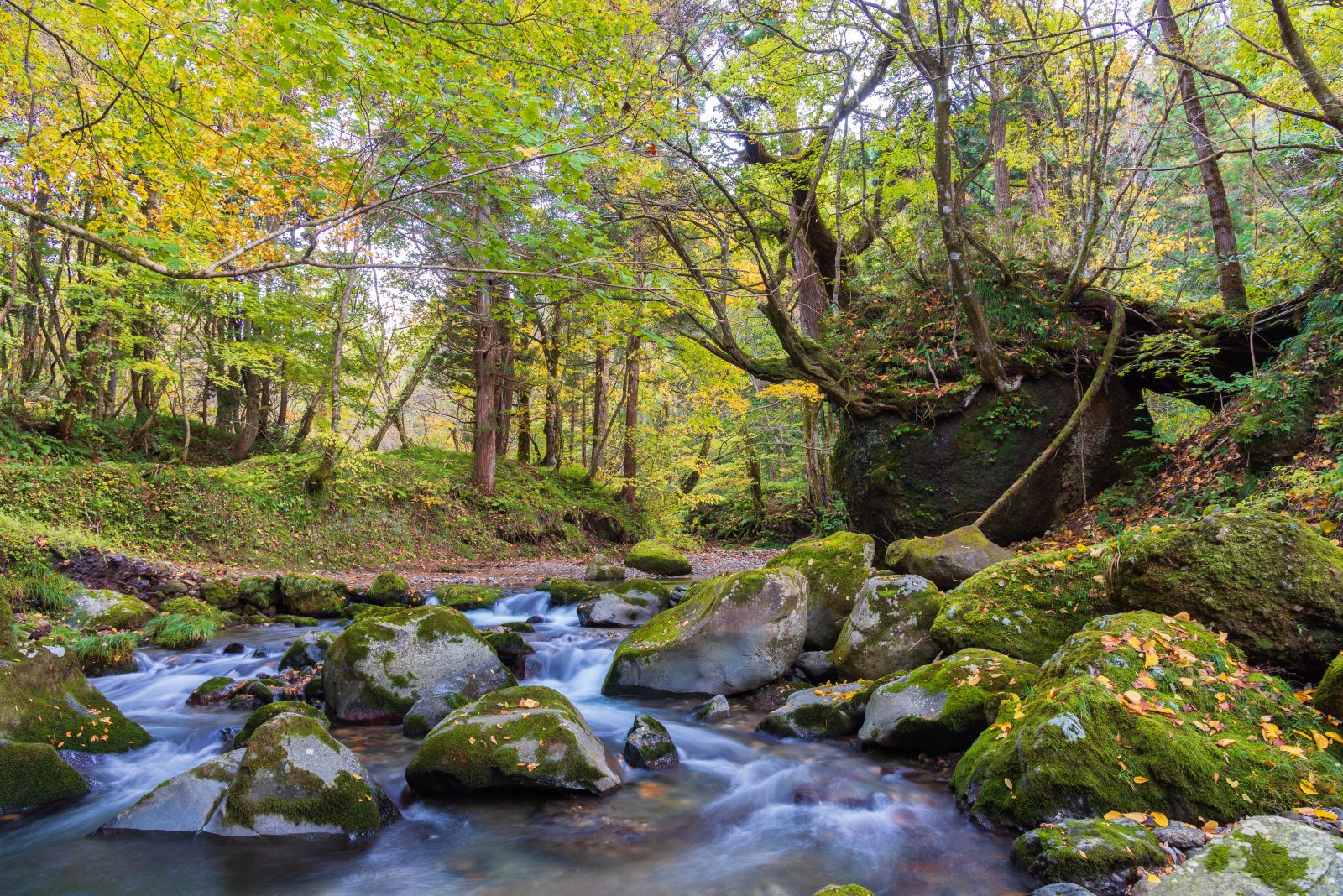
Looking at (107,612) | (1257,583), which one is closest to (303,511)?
(107,612)

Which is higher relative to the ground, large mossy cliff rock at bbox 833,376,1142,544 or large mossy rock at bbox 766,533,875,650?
large mossy cliff rock at bbox 833,376,1142,544

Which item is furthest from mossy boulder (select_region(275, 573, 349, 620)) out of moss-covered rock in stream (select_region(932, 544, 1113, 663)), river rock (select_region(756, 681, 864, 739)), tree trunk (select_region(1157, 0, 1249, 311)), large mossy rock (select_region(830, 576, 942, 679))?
tree trunk (select_region(1157, 0, 1249, 311))

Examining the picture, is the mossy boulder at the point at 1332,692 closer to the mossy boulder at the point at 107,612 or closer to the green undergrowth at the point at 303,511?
the mossy boulder at the point at 107,612

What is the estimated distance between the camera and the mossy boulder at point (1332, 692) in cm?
358

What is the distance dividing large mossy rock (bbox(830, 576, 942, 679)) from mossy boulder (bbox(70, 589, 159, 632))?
27.2 feet

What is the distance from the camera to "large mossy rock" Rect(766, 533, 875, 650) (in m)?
7.18

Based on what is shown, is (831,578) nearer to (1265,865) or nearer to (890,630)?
(890,630)

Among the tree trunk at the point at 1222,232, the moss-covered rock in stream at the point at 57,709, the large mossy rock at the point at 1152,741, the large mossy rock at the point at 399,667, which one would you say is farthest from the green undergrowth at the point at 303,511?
the tree trunk at the point at 1222,232

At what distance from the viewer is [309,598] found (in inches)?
387

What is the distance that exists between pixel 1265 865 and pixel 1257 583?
259 cm

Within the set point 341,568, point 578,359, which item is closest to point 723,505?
point 578,359

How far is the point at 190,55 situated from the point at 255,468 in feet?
35.7

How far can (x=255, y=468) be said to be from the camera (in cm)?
1359

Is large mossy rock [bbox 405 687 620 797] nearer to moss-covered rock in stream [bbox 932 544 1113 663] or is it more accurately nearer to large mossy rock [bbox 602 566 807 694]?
large mossy rock [bbox 602 566 807 694]
